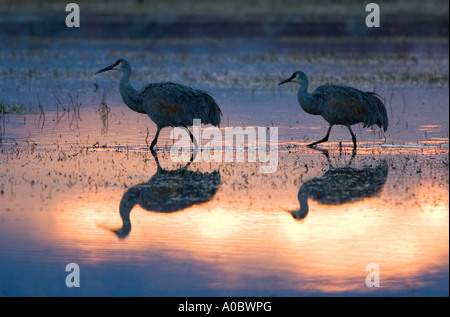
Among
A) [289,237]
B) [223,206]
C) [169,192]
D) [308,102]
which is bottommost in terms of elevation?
[289,237]

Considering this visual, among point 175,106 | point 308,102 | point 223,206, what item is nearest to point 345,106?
point 308,102

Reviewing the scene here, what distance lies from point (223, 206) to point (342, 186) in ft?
6.00

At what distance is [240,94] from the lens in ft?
70.9

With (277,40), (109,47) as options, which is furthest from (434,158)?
(277,40)

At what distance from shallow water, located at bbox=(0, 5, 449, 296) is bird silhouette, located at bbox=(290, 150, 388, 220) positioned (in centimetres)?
2

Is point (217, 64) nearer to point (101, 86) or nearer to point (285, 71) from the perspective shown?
point (285, 71)

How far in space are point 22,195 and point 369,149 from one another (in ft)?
19.0

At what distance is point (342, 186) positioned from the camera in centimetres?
1140

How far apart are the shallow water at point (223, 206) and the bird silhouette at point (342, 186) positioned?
2cm

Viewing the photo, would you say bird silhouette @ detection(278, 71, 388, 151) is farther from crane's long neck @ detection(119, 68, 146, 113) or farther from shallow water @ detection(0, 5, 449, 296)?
crane's long neck @ detection(119, 68, 146, 113)

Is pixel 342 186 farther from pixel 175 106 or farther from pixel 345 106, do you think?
pixel 175 106

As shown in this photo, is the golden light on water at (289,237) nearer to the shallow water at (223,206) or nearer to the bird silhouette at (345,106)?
the shallow water at (223,206)

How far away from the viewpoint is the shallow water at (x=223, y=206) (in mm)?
7895

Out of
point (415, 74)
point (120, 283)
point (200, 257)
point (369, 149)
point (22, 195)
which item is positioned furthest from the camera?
point (415, 74)
